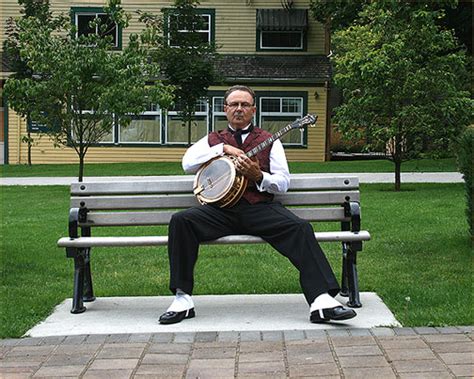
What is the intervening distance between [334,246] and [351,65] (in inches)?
329

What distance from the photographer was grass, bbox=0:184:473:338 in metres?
5.74

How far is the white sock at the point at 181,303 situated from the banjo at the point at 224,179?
0.67 meters

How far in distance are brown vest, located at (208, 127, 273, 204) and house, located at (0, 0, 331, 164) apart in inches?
876

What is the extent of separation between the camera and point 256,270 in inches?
291

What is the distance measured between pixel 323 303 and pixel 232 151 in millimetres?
1266

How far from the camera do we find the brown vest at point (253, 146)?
18.9 feet

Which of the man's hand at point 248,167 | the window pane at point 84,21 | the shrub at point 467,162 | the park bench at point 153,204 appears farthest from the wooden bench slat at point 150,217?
the window pane at point 84,21

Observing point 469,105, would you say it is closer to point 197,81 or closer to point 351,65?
point 351,65

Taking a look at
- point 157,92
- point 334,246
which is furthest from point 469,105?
point 334,246

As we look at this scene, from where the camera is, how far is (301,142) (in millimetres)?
28703

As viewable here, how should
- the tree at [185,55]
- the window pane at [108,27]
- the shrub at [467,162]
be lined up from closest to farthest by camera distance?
the shrub at [467,162], the window pane at [108,27], the tree at [185,55]

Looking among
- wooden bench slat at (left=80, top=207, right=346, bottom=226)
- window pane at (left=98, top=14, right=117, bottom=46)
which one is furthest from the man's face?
window pane at (left=98, top=14, right=117, bottom=46)

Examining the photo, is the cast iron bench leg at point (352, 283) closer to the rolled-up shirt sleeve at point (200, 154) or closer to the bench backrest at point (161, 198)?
the bench backrest at point (161, 198)

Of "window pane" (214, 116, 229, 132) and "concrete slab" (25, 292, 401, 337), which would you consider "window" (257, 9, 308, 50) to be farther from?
"concrete slab" (25, 292, 401, 337)
